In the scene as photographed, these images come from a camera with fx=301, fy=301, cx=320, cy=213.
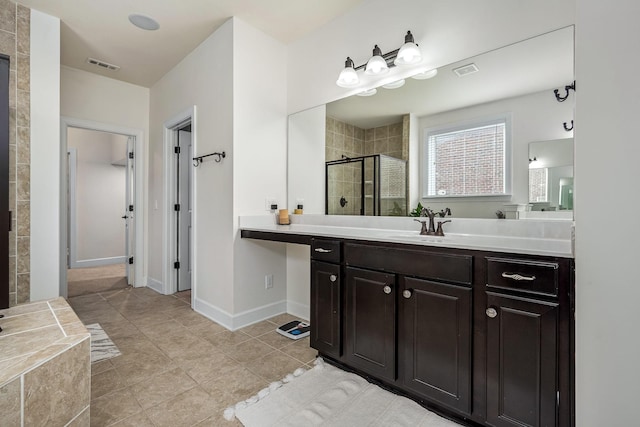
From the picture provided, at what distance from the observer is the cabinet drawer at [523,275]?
1156mm

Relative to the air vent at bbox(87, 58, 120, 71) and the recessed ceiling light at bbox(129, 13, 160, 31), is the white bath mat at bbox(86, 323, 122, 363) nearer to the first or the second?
the recessed ceiling light at bbox(129, 13, 160, 31)

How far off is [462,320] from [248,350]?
156 cm

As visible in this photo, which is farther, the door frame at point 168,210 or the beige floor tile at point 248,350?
the door frame at point 168,210

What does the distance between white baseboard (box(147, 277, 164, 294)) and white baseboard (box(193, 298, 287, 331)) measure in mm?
923

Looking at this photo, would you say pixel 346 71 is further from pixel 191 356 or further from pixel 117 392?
pixel 117 392

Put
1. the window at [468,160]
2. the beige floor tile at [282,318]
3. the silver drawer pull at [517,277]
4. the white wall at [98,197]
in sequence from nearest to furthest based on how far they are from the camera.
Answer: the silver drawer pull at [517,277] → the window at [468,160] → the beige floor tile at [282,318] → the white wall at [98,197]

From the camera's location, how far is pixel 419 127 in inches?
85.3

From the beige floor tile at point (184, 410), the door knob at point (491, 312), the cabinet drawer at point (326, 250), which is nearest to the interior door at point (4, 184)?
the beige floor tile at point (184, 410)

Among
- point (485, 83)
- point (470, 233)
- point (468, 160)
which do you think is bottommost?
point (470, 233)

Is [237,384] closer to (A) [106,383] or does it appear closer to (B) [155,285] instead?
(A) [106,383]

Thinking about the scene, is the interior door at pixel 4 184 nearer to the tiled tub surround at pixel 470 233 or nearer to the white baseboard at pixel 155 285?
the tiled tub surround at pixel 470 233

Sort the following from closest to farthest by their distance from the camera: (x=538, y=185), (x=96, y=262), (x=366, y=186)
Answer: (x=538, y=185), (x=366, y=186), (x=96, y=262)

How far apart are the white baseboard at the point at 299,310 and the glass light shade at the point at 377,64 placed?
6.98ft

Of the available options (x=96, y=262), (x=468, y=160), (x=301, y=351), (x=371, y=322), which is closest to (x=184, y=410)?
(x=301, y=351)
